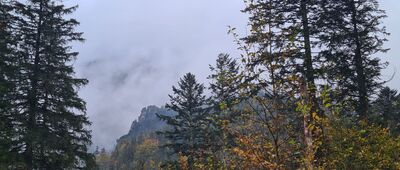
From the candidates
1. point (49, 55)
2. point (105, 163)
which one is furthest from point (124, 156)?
point (49, 55)

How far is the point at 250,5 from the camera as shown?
6207mm

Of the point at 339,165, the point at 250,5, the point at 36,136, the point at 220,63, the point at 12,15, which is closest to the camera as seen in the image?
the point at 250,5

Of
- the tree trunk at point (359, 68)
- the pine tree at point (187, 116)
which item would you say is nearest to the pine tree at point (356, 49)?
the tree trunk at point (359, 68)

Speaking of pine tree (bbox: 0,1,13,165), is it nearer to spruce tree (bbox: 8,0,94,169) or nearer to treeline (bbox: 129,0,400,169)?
spruce tree (bbox: 8,0,94,169)

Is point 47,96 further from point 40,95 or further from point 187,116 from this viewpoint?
point 187,116

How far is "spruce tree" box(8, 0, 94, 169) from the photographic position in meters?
17.5


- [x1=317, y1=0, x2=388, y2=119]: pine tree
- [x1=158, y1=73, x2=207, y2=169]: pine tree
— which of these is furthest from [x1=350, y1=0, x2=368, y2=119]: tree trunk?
[x1=158, y1=73, x2=207, y2=169]: pine tree

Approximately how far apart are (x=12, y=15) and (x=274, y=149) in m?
16.8

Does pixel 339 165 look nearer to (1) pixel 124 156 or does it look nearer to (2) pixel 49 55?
(2) pixel 49 55

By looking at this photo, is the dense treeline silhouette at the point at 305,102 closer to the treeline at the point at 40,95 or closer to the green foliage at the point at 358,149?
the green foliage at the point at 358,149

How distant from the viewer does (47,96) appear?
1845 cm

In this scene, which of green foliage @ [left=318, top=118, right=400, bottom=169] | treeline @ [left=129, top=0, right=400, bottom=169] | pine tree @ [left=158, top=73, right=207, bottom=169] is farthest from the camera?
pine tree @ [left=158, top=73, right=207, bottom=169]

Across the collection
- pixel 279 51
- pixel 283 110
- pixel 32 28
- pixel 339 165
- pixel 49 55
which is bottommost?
pixel 339 165

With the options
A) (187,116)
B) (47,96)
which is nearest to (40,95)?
(47,96)
